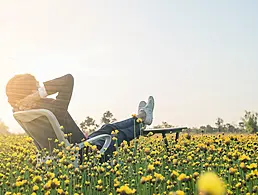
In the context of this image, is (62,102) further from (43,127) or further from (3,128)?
(3,128)

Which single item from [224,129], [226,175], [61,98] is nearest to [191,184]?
[226,175]

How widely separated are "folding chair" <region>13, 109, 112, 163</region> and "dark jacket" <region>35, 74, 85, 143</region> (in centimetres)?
25

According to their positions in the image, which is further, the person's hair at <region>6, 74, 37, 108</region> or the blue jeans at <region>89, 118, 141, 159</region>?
the blue jeans at <region>89, 118, 141, 159</region>

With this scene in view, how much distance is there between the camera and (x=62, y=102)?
14.7ft

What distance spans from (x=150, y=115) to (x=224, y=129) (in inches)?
357

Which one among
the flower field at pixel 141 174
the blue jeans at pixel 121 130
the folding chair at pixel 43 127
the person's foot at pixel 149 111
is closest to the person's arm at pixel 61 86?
the folding chair at pixel 43 127

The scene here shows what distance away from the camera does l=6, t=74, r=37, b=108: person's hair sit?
4.39 meters

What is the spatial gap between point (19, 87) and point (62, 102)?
517 millimetres

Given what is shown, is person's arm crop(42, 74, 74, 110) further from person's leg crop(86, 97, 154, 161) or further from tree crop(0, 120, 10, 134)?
tree crop(0, 120, 10, 134)

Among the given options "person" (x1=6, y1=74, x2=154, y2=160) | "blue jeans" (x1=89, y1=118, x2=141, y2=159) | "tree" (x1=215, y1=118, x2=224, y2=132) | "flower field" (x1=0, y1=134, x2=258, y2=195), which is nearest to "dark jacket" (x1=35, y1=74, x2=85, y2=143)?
"person" (x1=6, y1=74, x2=154, y2=160)

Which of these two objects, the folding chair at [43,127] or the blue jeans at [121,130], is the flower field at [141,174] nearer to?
the folding chair at [43,127]

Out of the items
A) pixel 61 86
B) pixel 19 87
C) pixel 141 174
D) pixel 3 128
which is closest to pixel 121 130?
pixel 61 86

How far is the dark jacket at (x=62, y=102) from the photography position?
4.36 m

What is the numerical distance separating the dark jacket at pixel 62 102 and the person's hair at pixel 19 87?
0.66 ft
